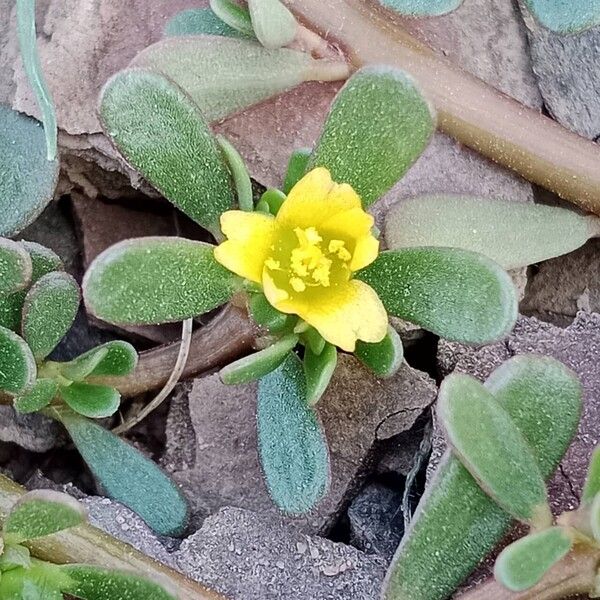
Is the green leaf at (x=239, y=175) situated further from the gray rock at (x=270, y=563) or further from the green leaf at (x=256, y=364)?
the gray rock at (x=270, y=563)

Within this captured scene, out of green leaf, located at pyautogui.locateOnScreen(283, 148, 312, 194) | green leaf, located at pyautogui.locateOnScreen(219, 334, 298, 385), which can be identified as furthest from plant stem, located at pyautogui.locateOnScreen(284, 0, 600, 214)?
green leaf, located at pyautogui.locateOnScreen(219, 334, 298, 385)

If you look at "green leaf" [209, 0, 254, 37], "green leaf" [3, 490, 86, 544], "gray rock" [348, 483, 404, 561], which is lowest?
"gray rock" [348, 483, 404, 561]

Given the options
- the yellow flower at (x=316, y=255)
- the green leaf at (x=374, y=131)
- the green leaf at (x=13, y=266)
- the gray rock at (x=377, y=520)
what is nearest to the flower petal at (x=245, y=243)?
the yellow flower at (x=316, y=255)

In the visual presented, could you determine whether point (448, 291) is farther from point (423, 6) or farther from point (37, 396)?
point (37, 396)

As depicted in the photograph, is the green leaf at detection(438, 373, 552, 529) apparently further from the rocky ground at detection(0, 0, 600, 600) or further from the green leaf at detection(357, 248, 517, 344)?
the rocky ground at detection(0, 0, 600, 600)

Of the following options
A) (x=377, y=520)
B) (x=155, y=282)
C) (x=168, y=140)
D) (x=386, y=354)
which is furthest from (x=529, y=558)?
(x=168, y=140)

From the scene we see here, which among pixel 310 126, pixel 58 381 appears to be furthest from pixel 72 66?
pixel 58 381

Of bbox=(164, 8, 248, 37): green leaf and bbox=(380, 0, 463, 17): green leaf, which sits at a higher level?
bbox=(380, 0, 463, 17): green leaf
